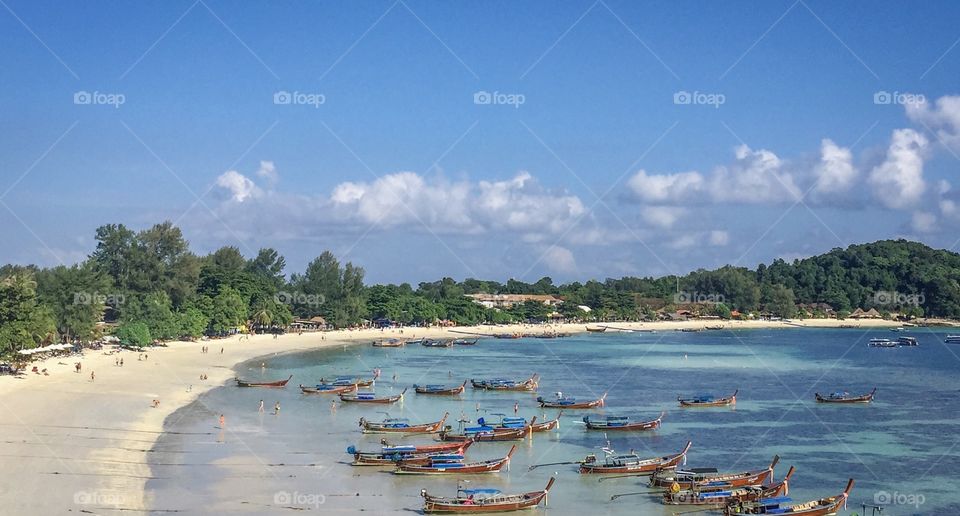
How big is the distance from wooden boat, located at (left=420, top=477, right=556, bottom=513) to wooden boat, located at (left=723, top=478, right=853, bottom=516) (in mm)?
6707

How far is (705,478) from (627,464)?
4273 millimetres

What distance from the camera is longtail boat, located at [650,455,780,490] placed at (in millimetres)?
33625

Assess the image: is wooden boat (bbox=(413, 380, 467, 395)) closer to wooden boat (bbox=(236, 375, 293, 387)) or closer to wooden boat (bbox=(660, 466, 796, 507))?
wooden boat (bbox=(236, 375, 293, 387))

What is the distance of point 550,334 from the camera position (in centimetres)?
13712

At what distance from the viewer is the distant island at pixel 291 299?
74.2m

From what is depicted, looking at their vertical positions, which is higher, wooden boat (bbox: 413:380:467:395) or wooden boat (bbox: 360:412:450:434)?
wooden boat (bbox: 413:380:467:395)

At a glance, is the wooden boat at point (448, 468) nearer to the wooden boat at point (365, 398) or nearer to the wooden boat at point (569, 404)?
the wooden boat at point (569, 404)

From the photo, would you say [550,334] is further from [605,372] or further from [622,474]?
[622,474]

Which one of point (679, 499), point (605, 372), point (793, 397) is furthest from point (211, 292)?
point (679, 499)

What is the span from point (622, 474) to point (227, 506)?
644 inches

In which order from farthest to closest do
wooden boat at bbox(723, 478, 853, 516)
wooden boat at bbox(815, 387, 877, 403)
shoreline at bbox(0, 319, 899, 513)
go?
1. wooden boat at bbox(815, 387, 877, 403)
2. wooden boat at bbox(723, 478, 853, 516)
3. shoreline at bbox(0, 319, 899, 513)

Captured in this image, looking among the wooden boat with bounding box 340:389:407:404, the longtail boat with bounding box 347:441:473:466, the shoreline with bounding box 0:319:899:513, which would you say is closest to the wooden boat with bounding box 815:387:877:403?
the wooden boat with bounding box 340:389:407:404

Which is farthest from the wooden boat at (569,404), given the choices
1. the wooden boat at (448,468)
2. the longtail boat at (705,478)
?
the longtail boat at (705,478)

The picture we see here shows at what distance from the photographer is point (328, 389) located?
204ft
